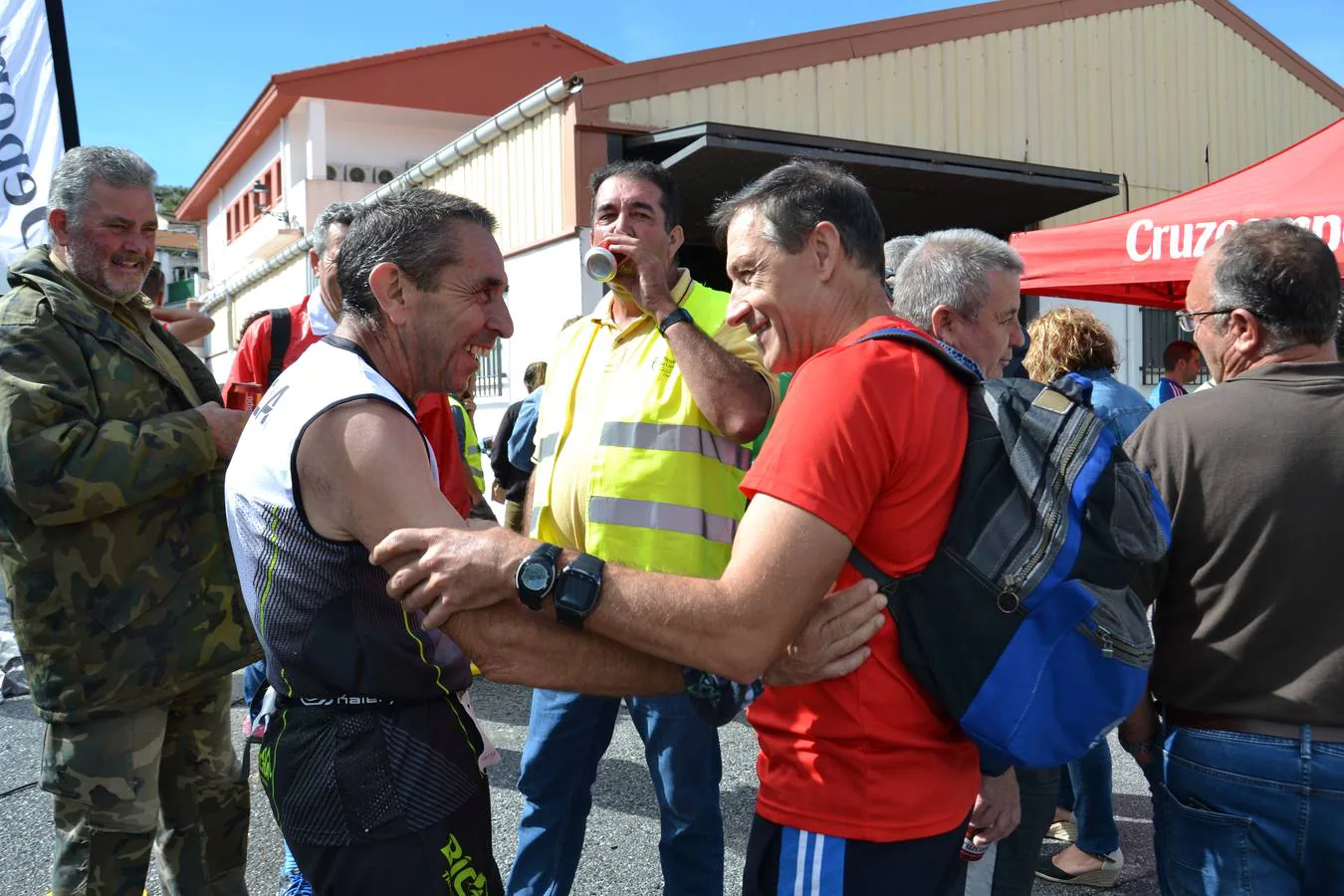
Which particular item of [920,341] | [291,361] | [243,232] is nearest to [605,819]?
[291,361]

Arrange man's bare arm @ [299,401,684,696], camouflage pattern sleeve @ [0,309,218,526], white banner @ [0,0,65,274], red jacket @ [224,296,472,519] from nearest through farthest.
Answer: man's bare arm @ [299,401,684,696] → camouflage pattern sleeve @ [0,309,218,526] → red jacket @ [224,296,472,519] → white banner @ [0,0,65,274]

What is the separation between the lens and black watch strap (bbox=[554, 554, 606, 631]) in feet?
4.83

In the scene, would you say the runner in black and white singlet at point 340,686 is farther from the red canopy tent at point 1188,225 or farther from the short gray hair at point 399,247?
the red canopy tent at point 1188,225

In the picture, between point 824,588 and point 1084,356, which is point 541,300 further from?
point 824,588

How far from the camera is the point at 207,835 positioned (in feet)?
9.02

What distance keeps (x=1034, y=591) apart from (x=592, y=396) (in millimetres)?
1608

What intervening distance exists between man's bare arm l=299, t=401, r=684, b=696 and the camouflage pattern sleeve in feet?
3.55

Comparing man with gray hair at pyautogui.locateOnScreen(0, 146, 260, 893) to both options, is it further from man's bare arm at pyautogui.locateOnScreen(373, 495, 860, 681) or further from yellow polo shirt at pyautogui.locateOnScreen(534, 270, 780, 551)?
man's bare arm at pyautogui.locateOnScreen(373, 495, 860, 681)

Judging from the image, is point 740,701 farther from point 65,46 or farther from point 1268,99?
point 1268,99

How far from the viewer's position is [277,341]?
333 centimetres

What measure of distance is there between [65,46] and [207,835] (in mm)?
4170

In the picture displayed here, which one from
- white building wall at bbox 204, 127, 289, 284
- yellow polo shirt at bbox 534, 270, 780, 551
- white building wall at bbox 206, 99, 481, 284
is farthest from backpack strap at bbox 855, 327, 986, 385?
white building wall at bbox 204, 127, 289, 284

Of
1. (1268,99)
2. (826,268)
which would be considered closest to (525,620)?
(826,268)

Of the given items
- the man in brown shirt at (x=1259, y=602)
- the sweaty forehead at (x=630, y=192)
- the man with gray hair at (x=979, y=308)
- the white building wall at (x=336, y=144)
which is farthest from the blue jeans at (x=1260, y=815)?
the white building wall at (x=336, y=144)
